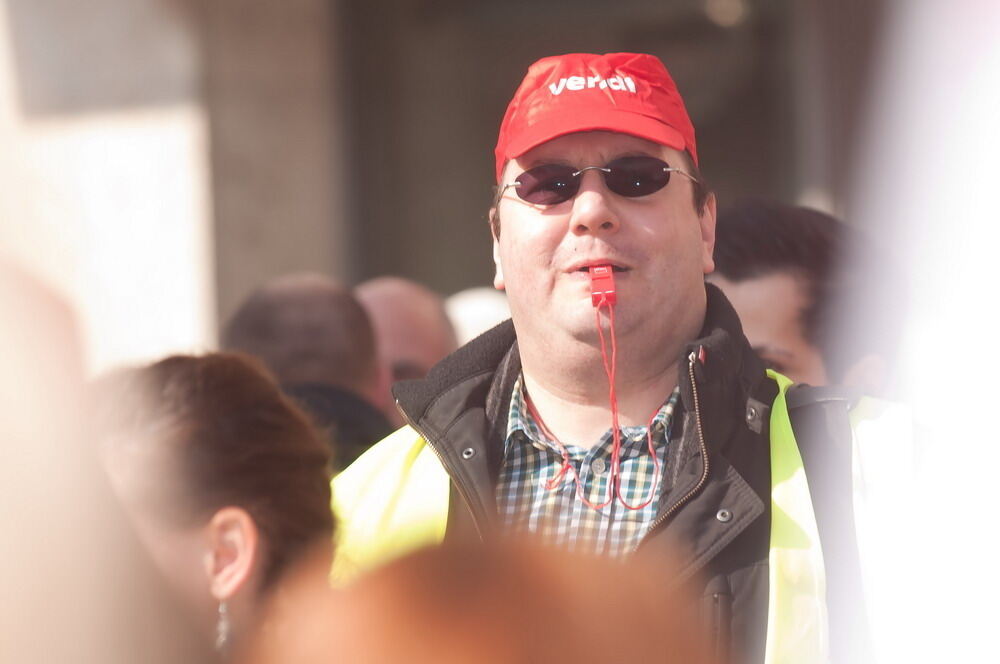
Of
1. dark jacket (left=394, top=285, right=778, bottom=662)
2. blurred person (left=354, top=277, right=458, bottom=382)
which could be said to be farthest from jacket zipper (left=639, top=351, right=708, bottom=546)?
blurred person (left=354, top=277, right=458, bottom=382)

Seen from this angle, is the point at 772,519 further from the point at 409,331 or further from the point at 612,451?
the point at 409,331

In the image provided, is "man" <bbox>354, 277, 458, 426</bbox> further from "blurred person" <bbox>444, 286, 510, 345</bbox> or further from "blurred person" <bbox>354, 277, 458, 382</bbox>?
"blurred person" <bbox>444, 286, 510, 345</bbox>

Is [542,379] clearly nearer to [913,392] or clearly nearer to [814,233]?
[814,233]

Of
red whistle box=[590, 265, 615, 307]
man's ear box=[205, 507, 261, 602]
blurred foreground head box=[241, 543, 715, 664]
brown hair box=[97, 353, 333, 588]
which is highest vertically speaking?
blurred foreground head box=[241, 543, 715, 664]

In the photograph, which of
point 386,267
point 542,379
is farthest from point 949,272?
point 386,267

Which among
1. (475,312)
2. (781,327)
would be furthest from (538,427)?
(475,312)

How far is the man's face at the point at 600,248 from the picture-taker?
2064 mm

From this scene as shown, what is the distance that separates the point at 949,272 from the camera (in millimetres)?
3637

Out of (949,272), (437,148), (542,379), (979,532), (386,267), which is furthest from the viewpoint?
(437,148)

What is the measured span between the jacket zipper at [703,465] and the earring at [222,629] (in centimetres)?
74

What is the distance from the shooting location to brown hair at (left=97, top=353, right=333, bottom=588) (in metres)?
1.38

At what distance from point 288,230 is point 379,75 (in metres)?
2.14

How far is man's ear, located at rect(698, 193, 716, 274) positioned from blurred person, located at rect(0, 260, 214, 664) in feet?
4.74

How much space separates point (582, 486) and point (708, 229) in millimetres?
554
